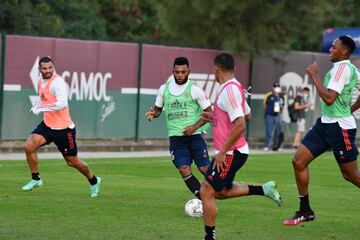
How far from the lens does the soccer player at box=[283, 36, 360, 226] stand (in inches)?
497

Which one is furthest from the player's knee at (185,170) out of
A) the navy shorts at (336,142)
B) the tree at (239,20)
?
the tree at (239,20)

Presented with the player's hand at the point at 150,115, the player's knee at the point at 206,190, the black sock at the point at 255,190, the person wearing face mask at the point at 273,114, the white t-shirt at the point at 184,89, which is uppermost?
the white t-shirt at the point at 184,89

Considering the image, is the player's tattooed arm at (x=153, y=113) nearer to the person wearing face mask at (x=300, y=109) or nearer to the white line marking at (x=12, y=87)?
the white line marking at (x=12, y=87)

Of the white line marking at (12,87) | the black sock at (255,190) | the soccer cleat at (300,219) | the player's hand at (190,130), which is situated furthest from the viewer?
the white line marking at (12,87)

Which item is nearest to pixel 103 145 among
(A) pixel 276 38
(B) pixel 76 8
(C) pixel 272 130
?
(C) pixel 272 130

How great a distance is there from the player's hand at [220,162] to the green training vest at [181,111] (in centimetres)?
287

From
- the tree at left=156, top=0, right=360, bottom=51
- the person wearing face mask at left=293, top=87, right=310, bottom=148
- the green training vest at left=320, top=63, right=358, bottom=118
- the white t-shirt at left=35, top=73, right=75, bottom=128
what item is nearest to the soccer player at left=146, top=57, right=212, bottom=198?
the green training vest at left=320, top=63, right=358, bottom=118

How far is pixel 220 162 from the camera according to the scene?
437 inches

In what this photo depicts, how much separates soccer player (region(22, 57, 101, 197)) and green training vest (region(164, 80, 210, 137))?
2416 mm

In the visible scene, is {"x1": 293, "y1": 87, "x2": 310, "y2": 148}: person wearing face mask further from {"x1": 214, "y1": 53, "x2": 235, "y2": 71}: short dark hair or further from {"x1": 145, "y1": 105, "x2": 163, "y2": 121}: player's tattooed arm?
{"x1": 214, "y1": 53, "x2": 235, "y2": 71}: short dark hair

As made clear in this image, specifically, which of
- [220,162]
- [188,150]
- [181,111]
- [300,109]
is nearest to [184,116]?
Answer: [181,111]

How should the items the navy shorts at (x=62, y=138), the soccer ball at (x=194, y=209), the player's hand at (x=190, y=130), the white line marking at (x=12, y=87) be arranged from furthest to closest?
1. the white line marking at (x=12, y=87)
2. the navy shorts at (x=62, y=138)
3. the player's hand at (x=190, y=130)
4. the soccer ball at (x=194, y=209)

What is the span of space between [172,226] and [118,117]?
61.5ft

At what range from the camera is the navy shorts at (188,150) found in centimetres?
1412
